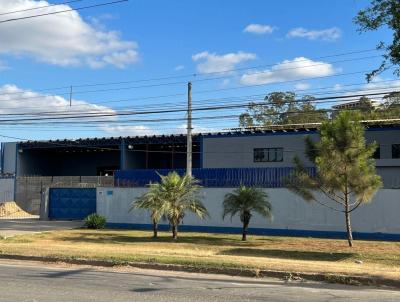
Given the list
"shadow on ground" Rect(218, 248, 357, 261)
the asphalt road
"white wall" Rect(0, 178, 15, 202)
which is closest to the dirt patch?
"white wall" Rect(0, 178, 15, 202)

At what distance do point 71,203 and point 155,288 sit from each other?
26.9 m

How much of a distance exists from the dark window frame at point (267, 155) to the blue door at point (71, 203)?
556 inches

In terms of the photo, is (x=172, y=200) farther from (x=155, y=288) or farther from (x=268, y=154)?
(x=268, y=154)

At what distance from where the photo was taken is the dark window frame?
142 ft

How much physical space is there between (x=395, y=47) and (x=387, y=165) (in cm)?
2553

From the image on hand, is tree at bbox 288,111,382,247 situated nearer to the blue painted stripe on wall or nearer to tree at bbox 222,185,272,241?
tree at bbox 222,185,272,241

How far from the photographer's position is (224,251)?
18234mm

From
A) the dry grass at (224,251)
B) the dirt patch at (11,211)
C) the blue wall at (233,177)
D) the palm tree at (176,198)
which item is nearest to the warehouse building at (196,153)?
the blue wall at (233,177)

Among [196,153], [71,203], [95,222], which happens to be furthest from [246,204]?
[196,153]

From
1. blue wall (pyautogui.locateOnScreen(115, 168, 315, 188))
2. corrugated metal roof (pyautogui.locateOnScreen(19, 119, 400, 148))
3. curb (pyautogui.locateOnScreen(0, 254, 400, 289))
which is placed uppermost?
corrugated metal roof (pyautogui.locateOnScreen(19, 119, 400, 148))

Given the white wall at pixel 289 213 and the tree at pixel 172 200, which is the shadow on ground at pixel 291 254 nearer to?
the tree at pixel 172 200

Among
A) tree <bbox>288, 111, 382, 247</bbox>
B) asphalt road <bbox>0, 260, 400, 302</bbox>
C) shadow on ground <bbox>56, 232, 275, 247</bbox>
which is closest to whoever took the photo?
asphalt road <bbox>0, 260, 400, 302</bbox>

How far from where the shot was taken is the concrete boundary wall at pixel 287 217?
2416cm

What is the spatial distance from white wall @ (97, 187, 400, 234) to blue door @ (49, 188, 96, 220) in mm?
4464
